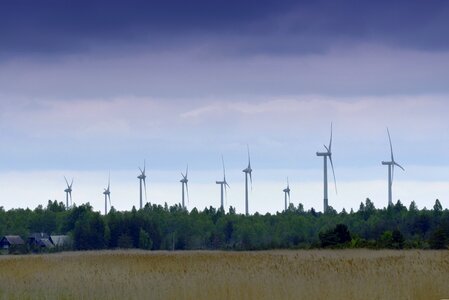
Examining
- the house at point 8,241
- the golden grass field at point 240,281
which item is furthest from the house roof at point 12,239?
the golden grass field at point 240,281

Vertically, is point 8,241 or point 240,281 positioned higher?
point 8,241

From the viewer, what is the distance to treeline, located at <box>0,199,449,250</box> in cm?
10488

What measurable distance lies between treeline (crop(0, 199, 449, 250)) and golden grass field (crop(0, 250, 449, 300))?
170 ft

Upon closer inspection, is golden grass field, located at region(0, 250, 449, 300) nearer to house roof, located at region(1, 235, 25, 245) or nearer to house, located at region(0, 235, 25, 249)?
house, located at region(0, 235, 25, 249)

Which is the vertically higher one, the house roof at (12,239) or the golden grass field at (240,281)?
the house roof at (12,239)

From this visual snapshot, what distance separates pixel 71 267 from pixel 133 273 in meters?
5.26

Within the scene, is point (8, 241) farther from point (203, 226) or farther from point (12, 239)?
point (203, 226)

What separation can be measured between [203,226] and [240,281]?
122328 mm

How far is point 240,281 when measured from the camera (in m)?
26.3

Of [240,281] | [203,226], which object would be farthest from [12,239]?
[240,281]

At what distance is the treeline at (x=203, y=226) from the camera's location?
10488 centimetres

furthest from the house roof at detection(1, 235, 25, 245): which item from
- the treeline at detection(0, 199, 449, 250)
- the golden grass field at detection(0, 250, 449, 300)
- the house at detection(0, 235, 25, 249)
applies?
the golden grass field at detection(0, 250, 449, 300)

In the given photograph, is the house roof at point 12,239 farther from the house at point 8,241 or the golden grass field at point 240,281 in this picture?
the golden grass field at point 240,281

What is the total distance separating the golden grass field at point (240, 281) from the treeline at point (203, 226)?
5169cm
